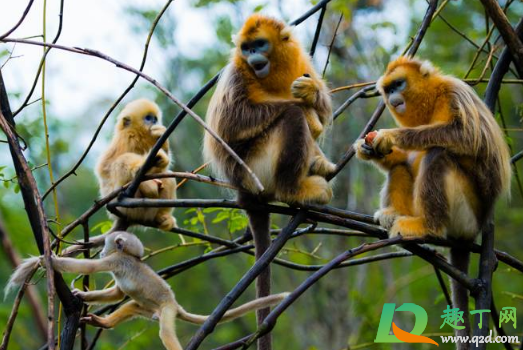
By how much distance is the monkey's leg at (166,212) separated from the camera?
16.0ft

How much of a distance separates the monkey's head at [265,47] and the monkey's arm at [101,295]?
4.96ft

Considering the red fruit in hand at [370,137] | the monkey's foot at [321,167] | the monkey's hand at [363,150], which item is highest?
the red fruit in hand at [370,137]

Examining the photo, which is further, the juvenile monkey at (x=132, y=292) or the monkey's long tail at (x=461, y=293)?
the juvenile monkey at (x=132, y=292)

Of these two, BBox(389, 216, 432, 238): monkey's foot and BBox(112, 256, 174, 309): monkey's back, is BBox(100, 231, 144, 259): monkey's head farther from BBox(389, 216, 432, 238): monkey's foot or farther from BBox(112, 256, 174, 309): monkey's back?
BBox(389, 216, 432, 238): monkey's foot

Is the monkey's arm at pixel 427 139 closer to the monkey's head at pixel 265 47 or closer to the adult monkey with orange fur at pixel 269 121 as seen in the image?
the adult monkey with orange fur at pixel 269 121

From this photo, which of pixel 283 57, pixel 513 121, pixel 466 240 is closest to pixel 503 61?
pixel 466 240

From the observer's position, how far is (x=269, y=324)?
2.52 metres

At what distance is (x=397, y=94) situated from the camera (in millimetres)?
3797

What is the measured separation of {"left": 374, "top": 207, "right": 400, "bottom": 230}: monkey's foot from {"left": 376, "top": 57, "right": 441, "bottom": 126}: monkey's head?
545mm

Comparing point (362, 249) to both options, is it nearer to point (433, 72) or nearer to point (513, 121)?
point (433, 72)

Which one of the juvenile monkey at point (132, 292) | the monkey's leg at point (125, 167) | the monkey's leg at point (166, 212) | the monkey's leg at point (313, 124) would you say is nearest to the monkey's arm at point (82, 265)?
the juvenile monkey at point (132, 292)

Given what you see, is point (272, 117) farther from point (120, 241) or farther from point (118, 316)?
point (118, 316)

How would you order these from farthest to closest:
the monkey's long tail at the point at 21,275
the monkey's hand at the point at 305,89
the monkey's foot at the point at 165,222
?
the monkey's foot at the point at 165,222 < the monkey's hand at the point at 305,89 < the monkey's long tail at the point at 21,275

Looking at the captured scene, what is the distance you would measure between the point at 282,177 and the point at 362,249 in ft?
3.50
